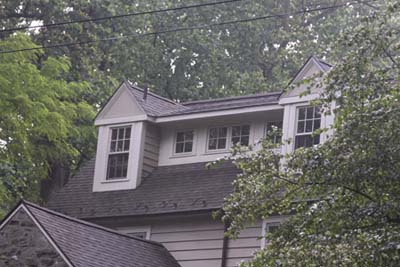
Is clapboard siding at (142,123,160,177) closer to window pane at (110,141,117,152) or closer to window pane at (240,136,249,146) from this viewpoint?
window pane at (110,141,117,152)

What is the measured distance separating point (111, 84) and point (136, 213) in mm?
10717

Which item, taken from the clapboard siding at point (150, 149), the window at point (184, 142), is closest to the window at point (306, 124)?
the window at point (184, 142)

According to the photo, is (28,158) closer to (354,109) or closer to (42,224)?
(42,224)

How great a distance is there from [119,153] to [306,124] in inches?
196

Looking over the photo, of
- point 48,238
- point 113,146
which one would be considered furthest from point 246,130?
point 48,238

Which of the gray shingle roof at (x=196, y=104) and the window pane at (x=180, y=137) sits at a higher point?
the gray shingle roof at (x=196, y=104)

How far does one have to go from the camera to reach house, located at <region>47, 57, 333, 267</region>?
21516 mm

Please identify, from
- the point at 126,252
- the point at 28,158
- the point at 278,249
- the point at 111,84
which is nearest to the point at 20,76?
the point at 28,158

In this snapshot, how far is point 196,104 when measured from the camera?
85.9 feet

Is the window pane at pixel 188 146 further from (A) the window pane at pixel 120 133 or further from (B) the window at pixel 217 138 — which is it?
(A) the window pane at pixel 120 133

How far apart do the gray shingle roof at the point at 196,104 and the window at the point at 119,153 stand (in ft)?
2.52

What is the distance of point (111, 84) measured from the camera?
3269 centimetres

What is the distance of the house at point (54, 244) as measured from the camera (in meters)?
18.7

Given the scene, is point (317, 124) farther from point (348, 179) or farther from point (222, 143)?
point (348, 179)
